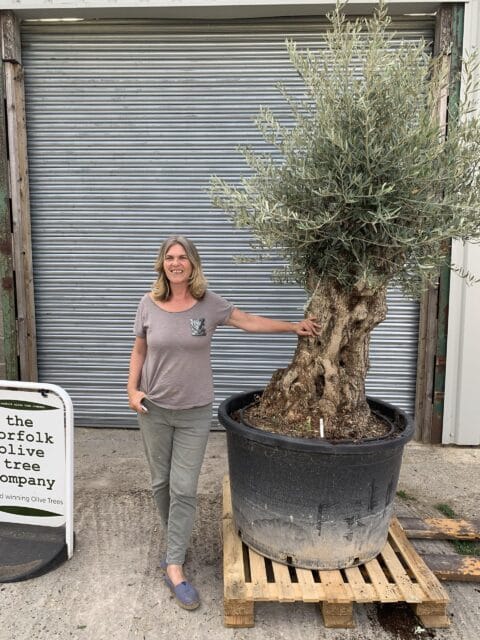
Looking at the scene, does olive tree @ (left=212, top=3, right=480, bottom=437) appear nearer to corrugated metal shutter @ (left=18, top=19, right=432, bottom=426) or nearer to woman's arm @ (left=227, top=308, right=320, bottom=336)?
woman's arm @ (left=227, top=308, right=320, bottom=336)

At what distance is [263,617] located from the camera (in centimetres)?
280

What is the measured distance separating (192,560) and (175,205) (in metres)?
3.27

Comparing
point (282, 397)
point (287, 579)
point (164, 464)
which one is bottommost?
point (287, 579)

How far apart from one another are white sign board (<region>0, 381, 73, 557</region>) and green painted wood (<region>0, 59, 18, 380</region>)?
213 cm

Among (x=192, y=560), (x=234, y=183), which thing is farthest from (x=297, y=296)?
(x=192, y=560)

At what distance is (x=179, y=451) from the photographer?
300 cm

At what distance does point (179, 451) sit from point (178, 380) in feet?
1.39

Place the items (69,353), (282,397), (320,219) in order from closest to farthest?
1. (320,219)
2. (282,397)
3. (69,353)

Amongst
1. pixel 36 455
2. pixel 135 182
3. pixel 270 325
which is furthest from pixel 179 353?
pixel 135 182

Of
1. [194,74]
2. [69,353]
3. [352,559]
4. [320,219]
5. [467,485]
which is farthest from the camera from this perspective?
[69,353]

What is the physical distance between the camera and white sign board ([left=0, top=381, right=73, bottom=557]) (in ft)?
10.5

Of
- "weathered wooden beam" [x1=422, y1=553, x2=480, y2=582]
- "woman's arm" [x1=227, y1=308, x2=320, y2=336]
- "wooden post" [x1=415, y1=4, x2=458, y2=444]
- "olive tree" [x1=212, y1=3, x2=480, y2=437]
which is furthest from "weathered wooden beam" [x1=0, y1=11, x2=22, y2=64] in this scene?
"weathered wooden beam" [x1=422, y1=553, x2=480, y2=582]

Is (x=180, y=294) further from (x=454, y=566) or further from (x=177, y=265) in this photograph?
(x=454, y=566)

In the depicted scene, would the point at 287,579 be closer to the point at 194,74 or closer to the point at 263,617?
the point at 263,617
